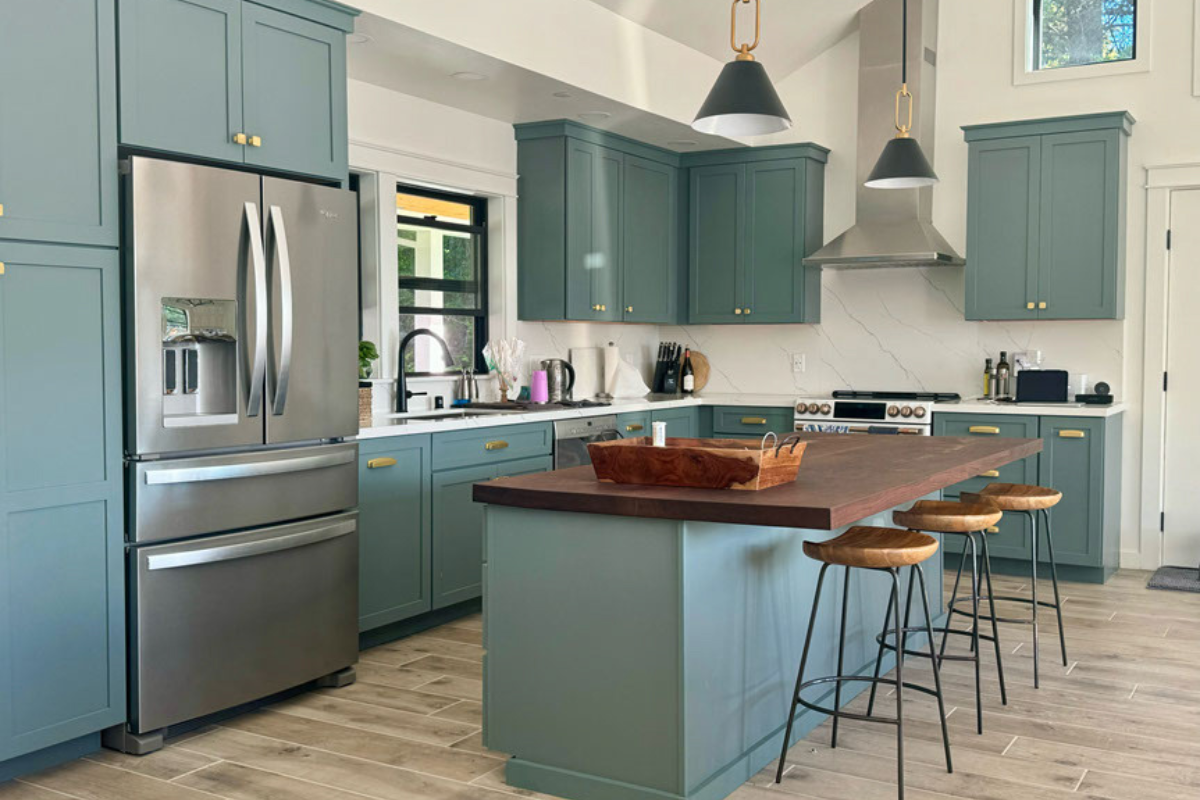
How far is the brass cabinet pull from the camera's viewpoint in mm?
4544

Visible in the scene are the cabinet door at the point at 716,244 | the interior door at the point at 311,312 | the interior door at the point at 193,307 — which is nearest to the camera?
the interior door at the point at 193,307

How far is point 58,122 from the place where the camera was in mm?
3238

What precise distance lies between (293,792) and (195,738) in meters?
0.64

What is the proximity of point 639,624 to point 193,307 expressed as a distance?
1716mm

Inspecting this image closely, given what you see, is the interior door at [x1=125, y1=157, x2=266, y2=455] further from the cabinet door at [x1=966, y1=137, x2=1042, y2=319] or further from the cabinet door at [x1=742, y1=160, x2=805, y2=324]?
the cabinet door at [x1=966, y1=137, x2=1042, y2=319]

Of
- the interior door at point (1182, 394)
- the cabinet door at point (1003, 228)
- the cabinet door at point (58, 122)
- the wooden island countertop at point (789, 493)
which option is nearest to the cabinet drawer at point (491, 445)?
the wooden island countertop at point (789, 493)

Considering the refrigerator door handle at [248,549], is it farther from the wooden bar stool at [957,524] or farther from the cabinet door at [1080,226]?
the cabinet door at [1080,226]

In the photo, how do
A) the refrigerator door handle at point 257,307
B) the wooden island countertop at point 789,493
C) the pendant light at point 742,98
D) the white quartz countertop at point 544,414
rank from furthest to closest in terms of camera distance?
the white quartz countertop at point 544,414 → the refrigerator door handle at point 257,307 → the pendant light at point 742,98 → the wooden island countertop at point 789,493

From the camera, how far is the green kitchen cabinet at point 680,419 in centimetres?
663

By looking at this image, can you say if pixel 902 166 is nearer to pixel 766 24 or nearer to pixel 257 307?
pixel 766 24

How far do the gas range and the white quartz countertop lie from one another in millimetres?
248

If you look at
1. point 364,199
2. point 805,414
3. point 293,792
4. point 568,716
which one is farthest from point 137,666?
point 805,414

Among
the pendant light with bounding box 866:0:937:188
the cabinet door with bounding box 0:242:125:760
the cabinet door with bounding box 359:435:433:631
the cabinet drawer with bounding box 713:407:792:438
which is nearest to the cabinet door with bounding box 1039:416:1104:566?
the cabinet drawer with bounding box 713:407:792:438

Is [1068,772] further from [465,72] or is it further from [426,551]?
[465,72]
